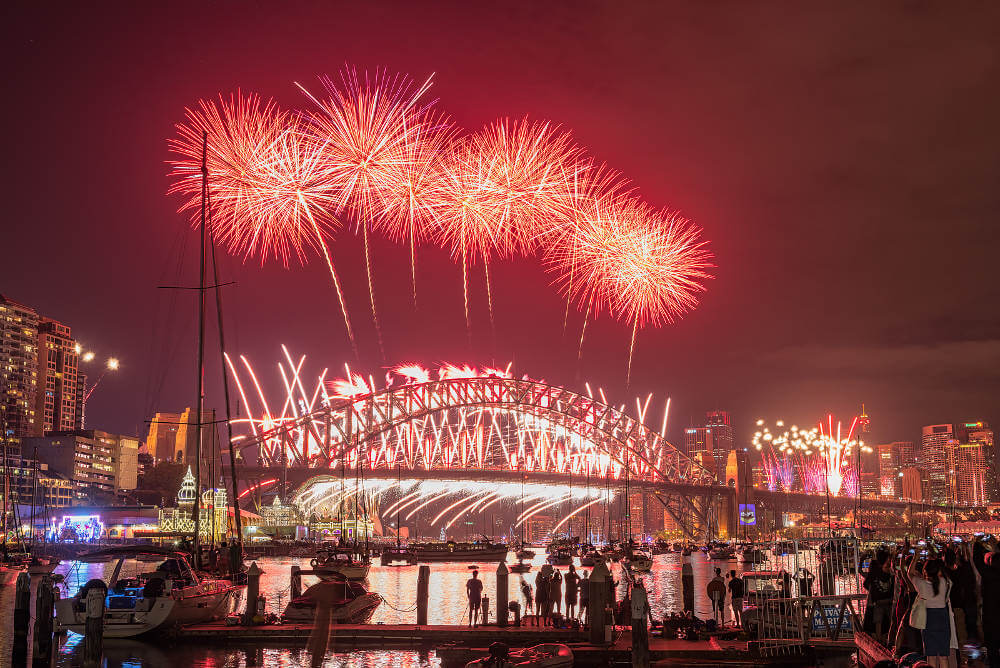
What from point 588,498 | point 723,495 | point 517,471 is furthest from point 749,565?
point 723,495

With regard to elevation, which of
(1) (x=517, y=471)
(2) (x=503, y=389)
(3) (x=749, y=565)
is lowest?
(3) (x=749, y=565)

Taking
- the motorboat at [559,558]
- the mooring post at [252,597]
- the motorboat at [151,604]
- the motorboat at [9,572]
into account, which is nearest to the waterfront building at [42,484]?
the motorboat at [9,572]

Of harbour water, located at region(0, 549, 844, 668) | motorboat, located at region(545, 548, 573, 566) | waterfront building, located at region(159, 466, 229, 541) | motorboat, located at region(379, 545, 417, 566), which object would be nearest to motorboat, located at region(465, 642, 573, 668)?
harbour water, located at region(0, 549, 844, 668)

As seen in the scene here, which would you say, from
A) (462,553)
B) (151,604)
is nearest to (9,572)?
(462,553)

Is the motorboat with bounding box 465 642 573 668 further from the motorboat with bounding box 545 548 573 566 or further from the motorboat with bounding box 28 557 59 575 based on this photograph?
the motorboat with bounding box 545 548 573 566

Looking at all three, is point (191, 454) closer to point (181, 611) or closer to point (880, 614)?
point (181, 611)

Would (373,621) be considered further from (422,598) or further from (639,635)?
(639,635)
